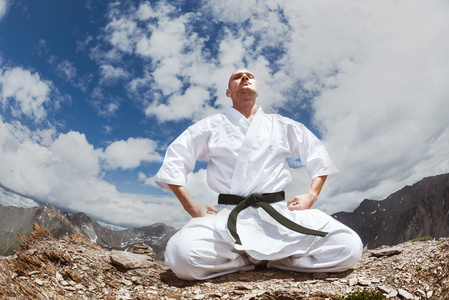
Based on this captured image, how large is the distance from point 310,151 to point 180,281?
3.02 meters

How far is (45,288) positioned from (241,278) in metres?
2.58

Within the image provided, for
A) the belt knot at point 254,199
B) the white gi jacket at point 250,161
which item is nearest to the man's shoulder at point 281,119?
the white gi jacket at point 250,161

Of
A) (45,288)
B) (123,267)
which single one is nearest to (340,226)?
(123,267)

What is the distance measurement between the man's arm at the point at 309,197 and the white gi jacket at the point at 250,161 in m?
0.09

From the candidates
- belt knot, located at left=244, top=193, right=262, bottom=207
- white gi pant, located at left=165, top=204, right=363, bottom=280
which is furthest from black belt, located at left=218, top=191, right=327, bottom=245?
white gi pant, located at left=165, top=204, right=363, bottom=280

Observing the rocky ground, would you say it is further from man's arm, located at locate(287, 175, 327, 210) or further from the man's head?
the man's head

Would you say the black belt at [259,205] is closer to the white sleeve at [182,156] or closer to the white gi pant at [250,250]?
the white gi pant at [250,250]

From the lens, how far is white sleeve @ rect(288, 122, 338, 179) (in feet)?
17.1

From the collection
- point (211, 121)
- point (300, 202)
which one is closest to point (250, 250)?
point (300, 202)

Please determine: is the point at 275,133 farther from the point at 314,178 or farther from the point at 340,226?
the point at 340,226

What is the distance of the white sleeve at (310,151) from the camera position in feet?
17.1

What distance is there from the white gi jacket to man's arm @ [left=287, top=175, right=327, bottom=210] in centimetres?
9

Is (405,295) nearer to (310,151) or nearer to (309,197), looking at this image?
(309,197)

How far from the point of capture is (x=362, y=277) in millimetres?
4305
